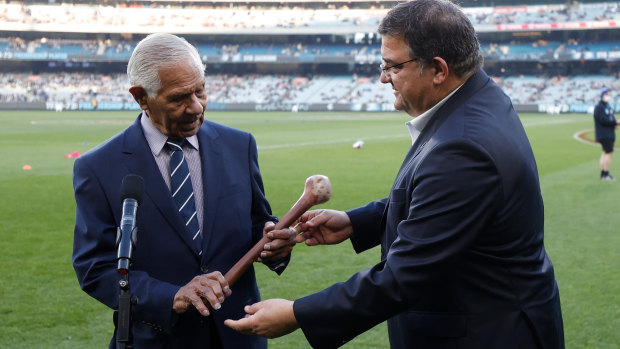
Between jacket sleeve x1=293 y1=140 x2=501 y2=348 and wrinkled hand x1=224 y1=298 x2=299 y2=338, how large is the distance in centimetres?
4

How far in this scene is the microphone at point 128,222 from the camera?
2477 mm

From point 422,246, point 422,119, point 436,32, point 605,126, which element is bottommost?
point 605,126

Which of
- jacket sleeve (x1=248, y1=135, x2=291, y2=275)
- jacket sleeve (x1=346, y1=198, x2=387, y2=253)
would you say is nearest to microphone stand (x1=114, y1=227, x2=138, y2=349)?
jacket sleeve (x1=248, y1=135, x2=291, y2=275)

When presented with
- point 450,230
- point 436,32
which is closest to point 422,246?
point 450,230

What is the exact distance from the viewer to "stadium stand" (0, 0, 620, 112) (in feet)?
218

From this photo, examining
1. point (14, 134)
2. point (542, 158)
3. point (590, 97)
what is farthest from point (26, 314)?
point (590, 97)

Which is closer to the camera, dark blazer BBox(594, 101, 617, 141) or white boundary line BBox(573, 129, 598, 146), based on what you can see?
dark blazer BBox(594, 101, 617, 141)

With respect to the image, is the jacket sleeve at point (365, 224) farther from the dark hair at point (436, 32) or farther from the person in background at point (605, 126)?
the person in background at point (605, 126)

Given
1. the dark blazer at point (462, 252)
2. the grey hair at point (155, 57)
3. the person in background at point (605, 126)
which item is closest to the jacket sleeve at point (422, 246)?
the dark blazer at point (462, 252)

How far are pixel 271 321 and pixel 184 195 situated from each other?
80cm

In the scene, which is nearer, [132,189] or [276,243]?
[132,189]

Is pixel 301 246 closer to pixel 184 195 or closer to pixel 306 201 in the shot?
pixel 184 195

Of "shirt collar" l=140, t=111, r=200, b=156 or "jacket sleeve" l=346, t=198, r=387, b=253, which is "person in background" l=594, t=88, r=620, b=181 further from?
"shirt collar" l=140, t=111, r=200, b=156

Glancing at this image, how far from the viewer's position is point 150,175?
310 cm
